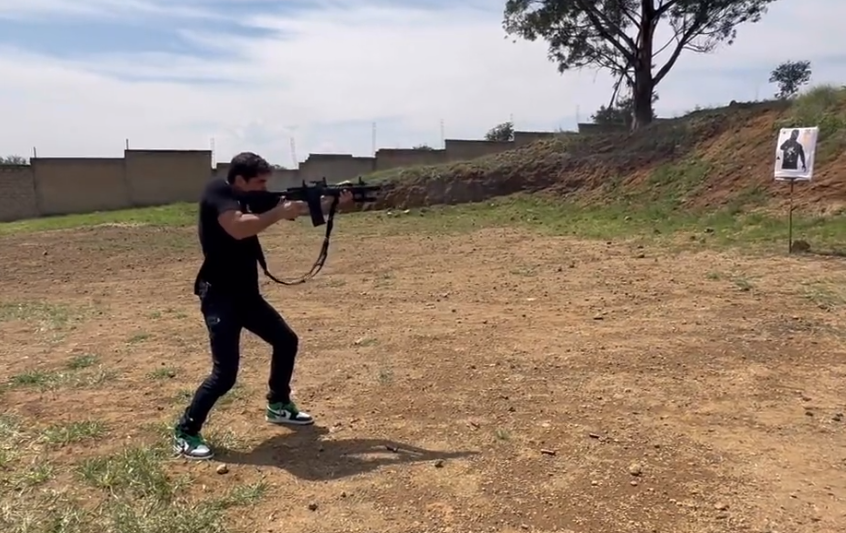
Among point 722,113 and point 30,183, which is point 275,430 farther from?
point 30,183

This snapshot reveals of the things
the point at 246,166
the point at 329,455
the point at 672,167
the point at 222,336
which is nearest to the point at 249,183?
the point at 246,166

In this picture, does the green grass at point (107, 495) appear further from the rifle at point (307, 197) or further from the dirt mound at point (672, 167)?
the dirt mound at point (672, 167)

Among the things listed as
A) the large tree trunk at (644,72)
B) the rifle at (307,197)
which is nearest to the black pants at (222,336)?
the rifle at (307,197)

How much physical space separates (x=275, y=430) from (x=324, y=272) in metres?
6.56

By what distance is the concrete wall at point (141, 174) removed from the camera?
1148 inches

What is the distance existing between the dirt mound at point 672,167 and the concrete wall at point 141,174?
8488 millimetres

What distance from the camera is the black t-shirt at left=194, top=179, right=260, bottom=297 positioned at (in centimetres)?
401

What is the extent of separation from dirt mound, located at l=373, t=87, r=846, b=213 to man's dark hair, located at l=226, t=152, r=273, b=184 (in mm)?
10972

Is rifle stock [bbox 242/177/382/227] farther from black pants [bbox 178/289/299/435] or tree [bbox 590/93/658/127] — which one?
tree [bbox 590/93/658/127]

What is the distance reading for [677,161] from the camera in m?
17.0

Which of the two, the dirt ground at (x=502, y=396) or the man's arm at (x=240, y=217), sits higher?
the man's arm at (x=240, y=217)

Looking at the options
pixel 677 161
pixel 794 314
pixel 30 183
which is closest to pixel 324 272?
pixel 794 314

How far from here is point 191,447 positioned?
161 inches

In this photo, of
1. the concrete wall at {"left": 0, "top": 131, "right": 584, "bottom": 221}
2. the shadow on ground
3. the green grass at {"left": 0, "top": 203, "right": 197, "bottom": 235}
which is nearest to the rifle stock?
the shadow on ground
